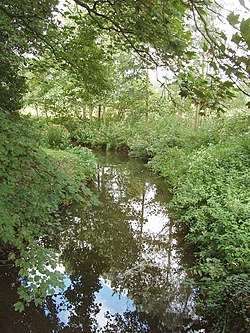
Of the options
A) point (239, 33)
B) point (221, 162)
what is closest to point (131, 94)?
point (221, 162)

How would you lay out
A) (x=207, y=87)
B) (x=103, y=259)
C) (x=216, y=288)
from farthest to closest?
1. (x=103, y=259)
2. (x=216, y=288)
3. (x=207, y=87)

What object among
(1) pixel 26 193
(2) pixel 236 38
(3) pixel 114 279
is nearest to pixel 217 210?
(3) pixel 114 279

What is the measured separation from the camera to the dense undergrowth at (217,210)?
3.17 meters

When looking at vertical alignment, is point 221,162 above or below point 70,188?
above

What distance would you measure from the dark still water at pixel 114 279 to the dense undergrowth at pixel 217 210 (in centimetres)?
44

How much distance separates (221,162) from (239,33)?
20.1 feet

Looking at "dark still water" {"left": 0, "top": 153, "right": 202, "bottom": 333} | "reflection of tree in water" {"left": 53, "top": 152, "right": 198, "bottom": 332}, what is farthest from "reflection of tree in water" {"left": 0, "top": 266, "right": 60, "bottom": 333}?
"reflection of tree in water" {"left": 53, "top": 152, "right": 198, "bottom": 332}

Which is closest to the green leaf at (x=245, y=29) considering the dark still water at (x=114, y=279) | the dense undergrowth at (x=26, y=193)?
the dense undergrowth at (x=26, y=193)

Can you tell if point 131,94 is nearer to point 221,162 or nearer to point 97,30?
point 221,162

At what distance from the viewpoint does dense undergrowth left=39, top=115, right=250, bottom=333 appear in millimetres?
3172

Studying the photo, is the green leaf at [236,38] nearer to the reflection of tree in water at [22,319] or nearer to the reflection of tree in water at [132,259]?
the reflection of tree in water at [132,259]

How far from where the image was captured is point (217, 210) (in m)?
4.80

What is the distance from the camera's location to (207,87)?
2.05m

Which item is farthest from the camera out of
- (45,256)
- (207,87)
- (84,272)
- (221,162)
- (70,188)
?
(221,162)
